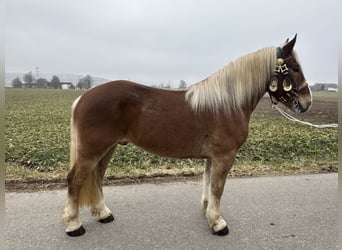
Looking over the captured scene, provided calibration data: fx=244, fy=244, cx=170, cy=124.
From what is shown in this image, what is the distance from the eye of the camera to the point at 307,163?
14.7ft

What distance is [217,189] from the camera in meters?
2.54

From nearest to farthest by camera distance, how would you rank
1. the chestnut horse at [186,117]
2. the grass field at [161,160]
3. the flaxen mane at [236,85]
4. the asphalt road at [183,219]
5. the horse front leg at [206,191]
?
the asphalt road at [183,219] < the chestnut horse at [186,117] < the flaxen mane at [236,85] < the horse front leg at [206,191] < the grass field at [161,160]

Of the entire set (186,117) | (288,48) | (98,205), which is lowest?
(98,205)

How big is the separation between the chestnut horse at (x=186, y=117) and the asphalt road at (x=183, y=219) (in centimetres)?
18

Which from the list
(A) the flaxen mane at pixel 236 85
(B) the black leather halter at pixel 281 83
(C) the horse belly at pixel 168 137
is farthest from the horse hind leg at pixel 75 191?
(B) the black leather halter at pixel 281 83

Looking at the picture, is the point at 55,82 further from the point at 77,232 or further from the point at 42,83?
the point at 77,232

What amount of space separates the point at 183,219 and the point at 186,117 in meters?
1.14

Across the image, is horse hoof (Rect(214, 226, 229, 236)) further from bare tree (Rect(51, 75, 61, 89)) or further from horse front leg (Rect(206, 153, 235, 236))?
→ bare tree (Rect(51, 75, 61, 89))

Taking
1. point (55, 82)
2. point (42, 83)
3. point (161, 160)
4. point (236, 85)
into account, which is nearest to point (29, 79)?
point (42, 83)

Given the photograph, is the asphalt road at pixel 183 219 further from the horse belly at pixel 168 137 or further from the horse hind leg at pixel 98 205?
the horse belly at pixel 168 137

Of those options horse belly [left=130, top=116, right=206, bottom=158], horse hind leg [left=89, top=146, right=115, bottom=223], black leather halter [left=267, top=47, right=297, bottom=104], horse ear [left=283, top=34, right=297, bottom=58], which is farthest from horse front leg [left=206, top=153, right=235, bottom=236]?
horse ear [left=283, top=34, right=297, bottom=58]

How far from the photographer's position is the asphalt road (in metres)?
2.28

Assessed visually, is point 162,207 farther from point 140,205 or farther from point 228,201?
point 228,201

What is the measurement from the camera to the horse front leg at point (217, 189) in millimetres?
2457
